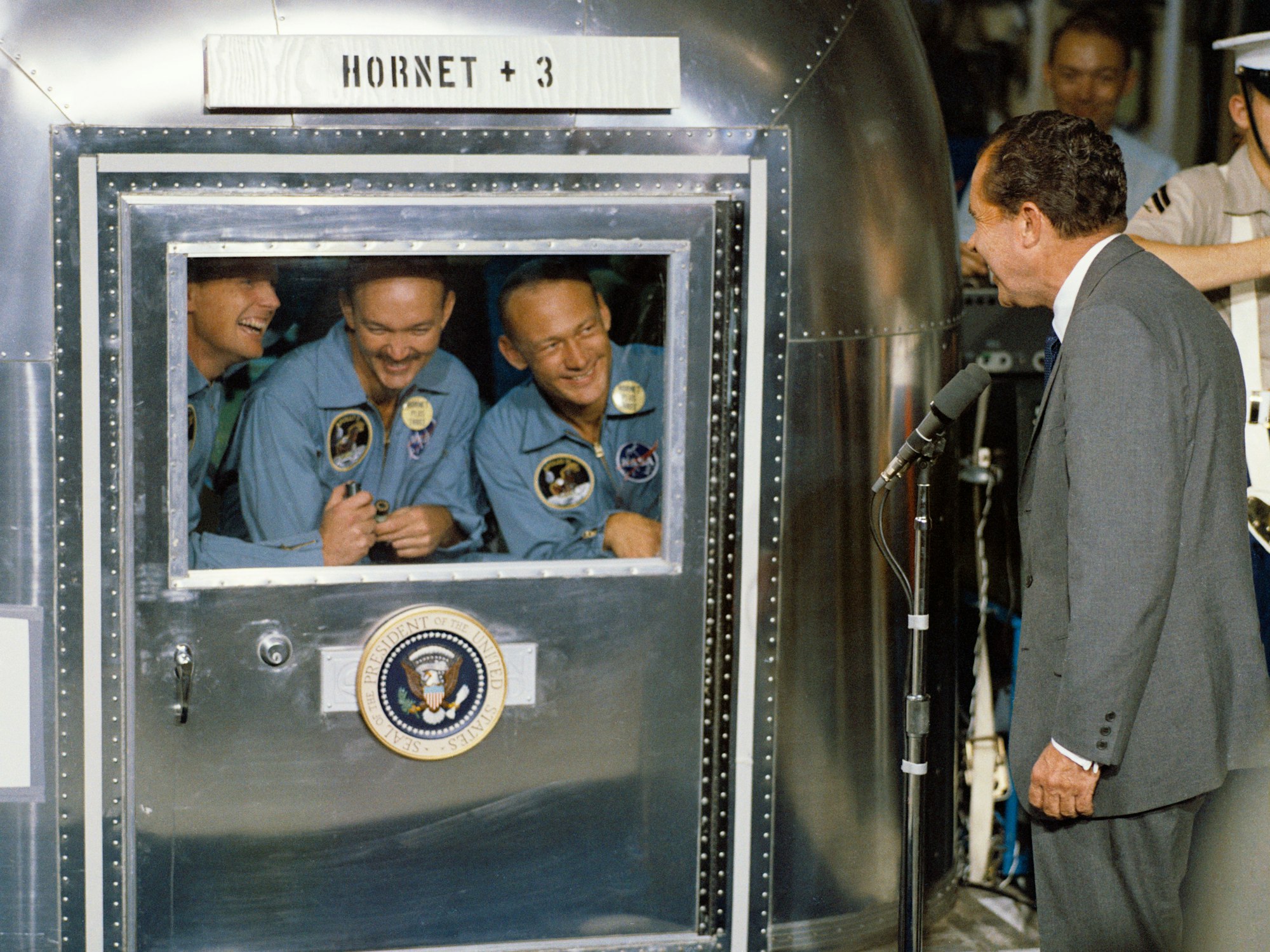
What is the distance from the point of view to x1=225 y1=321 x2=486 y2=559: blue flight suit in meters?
3.06

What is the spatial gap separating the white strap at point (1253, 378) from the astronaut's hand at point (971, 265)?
802mm

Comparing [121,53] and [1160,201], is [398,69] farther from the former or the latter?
[1160,201]

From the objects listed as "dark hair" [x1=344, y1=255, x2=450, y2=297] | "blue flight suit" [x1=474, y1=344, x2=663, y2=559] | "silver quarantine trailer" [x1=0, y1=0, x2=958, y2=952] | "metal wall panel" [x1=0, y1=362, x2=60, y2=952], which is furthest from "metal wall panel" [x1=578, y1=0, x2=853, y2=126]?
"metal wall panel" [x1=0, y1=362, x2=60, y2=952]

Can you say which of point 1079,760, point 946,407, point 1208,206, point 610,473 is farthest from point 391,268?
point 1208,206

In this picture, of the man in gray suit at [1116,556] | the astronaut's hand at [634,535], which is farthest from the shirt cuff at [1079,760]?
the astronaut's hand at [634,535]

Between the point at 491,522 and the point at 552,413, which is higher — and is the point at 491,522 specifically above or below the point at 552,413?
below

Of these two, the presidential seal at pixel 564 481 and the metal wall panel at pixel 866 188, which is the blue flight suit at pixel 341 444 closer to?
the presidential seal at pixel 564 481

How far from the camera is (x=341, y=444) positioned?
3107mm

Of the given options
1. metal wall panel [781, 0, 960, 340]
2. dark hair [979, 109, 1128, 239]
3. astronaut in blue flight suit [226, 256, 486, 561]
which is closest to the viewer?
dark hair [979, 109, 1128, 239]

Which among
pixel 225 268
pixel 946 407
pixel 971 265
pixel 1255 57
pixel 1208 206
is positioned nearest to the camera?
pixel 946 407

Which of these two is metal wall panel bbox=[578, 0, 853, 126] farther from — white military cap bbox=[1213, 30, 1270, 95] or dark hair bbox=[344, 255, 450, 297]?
white military cap bbox=[1213, 30, 1270, 95]

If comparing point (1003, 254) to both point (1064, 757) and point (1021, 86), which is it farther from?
point (1021, 86)

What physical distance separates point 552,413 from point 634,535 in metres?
0.34

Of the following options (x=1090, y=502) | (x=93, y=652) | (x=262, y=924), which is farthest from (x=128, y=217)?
(x=1090, y=502)
